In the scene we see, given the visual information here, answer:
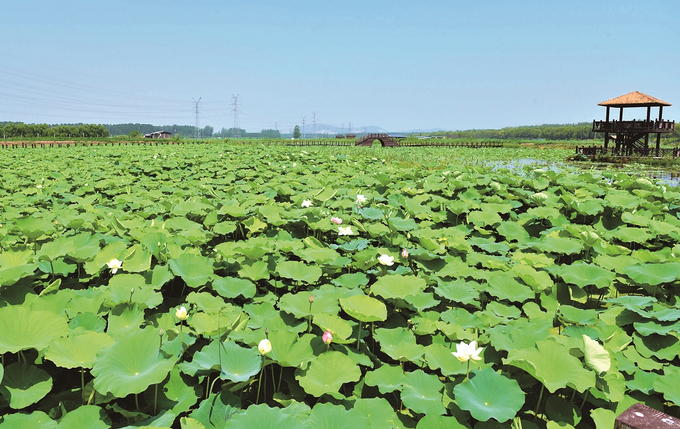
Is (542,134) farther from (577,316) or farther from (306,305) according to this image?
(306,305)

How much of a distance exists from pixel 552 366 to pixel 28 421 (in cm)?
165

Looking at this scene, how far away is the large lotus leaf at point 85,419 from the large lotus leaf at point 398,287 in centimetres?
115

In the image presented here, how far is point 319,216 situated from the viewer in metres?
3.07

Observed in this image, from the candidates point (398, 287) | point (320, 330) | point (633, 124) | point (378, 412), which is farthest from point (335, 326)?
point (633, 124)

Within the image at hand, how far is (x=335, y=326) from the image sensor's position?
1.54 meters

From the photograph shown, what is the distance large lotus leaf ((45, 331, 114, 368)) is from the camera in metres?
1.21

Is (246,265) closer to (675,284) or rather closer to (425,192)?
(675,284)

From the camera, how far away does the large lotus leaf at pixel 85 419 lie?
107cm

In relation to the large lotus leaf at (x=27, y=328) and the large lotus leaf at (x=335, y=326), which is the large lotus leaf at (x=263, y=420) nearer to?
the large lotus leaf at (x=335, y=326)

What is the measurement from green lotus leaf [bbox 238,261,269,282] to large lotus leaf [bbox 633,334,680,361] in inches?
69.3

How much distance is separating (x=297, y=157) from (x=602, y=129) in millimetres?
18107

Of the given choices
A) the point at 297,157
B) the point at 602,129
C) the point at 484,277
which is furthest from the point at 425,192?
the point at 602,129

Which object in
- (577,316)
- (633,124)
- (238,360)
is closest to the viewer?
(238,360)

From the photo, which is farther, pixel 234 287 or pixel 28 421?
pixel 234 287
